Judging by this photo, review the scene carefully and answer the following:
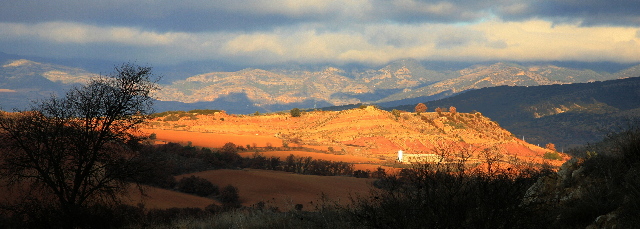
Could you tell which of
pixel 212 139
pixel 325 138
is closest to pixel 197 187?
pixel 212 139

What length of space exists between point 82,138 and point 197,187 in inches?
564

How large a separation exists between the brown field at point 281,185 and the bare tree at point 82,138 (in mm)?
11803

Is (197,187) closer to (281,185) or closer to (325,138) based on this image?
(281,185)

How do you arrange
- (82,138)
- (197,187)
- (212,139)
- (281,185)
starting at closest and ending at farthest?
1. (82,138)
2. (197,187)
3. (281,185)
4. (212,139)

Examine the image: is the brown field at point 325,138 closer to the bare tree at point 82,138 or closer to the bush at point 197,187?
the bush at point 197,187

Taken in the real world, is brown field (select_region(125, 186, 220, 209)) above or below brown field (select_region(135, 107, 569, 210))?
below

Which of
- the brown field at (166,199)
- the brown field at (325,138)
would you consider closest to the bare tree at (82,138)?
the brown field at (166,199)

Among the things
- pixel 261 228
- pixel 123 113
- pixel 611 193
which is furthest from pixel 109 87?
pixel 611 193

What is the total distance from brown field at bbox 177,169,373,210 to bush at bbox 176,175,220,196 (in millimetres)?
1713

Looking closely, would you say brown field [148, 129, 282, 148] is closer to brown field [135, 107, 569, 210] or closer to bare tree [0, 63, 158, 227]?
brown field [135, 107, 569, 210]

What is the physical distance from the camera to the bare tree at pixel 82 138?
16312 millimetres

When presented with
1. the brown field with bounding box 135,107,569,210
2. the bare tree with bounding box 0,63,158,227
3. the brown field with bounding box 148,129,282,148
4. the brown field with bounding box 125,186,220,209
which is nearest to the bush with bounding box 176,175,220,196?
the brown field with bounding box 125,186,220,209

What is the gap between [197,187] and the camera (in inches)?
1216

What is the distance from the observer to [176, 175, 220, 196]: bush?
30.7 meters
